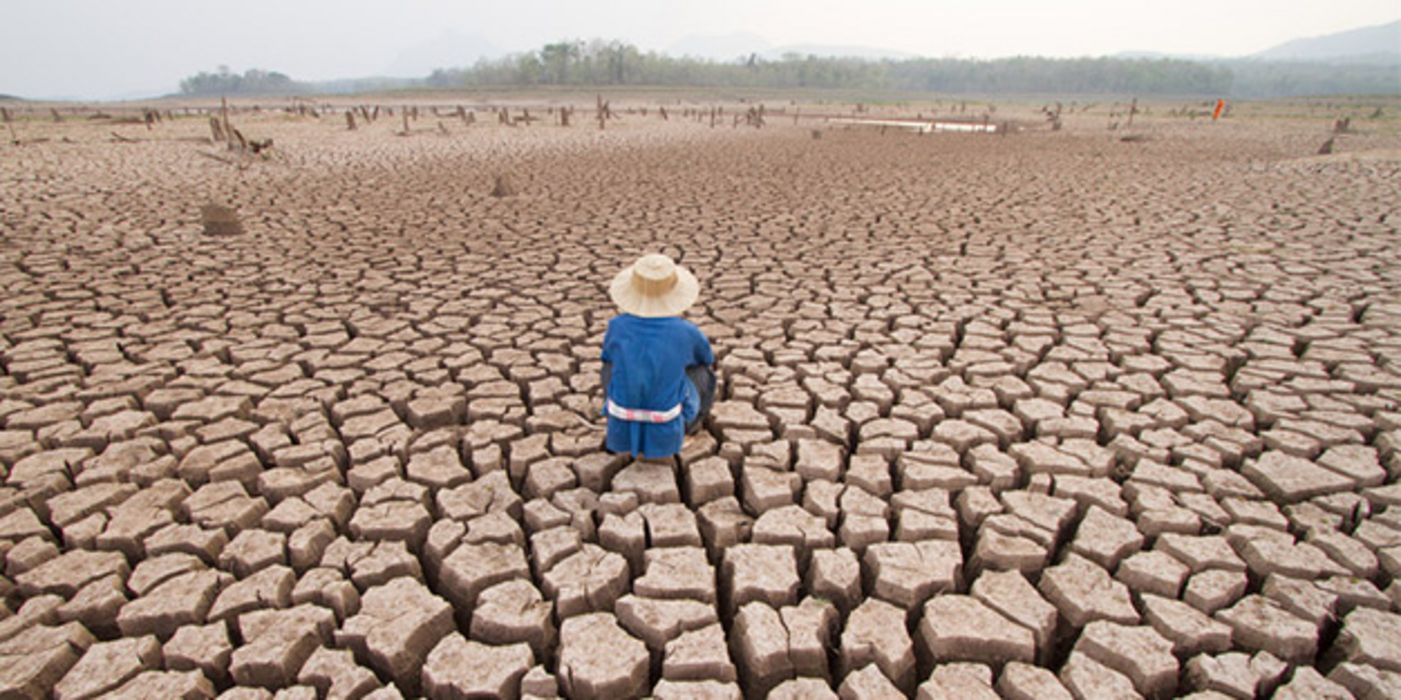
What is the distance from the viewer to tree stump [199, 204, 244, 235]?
5.90m

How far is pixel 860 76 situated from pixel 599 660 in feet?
352

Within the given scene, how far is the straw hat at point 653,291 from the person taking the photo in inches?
98.4

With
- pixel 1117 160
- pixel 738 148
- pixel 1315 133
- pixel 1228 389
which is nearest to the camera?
pixel 1228 389

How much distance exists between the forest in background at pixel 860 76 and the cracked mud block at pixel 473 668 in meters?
81.9

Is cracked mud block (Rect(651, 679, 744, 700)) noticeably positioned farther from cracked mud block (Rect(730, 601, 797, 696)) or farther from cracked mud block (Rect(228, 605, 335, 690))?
cracked mud block (Rect(228, 605, 335, 690))

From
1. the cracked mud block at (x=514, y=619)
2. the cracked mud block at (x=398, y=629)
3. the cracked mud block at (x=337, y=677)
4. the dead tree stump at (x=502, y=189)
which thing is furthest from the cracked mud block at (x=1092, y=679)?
the dead tree stump at (x=502, y=189)

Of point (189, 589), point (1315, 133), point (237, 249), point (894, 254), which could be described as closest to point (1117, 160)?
point (894, 254)

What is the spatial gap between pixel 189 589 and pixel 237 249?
4496 mm

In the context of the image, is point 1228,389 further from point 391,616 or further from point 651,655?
point 391,616

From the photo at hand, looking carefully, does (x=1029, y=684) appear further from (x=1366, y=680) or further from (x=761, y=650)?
(x=1366, y=680)

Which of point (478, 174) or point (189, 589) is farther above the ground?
point (478, 174)

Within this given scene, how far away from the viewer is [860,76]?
98625 mm

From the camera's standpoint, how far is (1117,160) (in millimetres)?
11953

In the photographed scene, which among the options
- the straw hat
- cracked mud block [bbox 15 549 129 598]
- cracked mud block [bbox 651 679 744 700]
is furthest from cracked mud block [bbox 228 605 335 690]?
the straw hat
